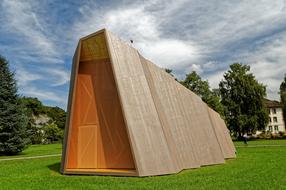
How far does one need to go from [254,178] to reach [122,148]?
547cm

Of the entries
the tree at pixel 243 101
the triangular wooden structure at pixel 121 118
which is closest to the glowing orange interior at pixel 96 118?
the triangular wooden structure at pixel 121 118

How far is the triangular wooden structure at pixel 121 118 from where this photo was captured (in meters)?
12.9

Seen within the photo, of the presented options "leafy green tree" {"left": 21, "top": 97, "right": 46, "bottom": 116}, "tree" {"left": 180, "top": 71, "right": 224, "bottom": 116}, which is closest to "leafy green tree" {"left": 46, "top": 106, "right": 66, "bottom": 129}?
"leafy green tree" {"left": 21, "top": 97, "right": 46, "bottom": 116}

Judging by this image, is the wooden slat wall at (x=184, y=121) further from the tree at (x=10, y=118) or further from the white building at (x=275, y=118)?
the white building at (x=275, y=118)

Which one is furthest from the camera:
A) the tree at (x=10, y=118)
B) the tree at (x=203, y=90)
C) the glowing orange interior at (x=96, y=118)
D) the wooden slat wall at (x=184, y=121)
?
the tree at (x=203, y=90)

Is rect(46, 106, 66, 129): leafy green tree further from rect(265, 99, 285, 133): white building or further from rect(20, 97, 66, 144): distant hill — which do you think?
rect(265, 99, 285, 133): white building

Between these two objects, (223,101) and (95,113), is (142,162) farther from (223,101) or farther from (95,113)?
(223,101)

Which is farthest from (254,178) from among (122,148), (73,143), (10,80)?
(10,80)

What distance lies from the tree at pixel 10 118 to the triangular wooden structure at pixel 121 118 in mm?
20045

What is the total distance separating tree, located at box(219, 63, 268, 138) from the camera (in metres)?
55.3

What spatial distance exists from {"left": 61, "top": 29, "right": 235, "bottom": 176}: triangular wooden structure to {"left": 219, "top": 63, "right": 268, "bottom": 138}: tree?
137 feet

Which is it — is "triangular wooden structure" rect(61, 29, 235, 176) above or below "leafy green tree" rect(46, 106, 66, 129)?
below

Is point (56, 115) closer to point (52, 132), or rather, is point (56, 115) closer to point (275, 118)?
point (52, 132)

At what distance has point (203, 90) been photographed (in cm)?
5100
